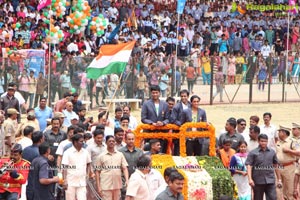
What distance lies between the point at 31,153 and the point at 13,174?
→ 1075 mm

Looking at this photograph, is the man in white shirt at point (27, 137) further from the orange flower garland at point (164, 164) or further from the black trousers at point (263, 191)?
the black trousers at point (263, 191)

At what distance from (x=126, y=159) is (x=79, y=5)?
1788 centimetres

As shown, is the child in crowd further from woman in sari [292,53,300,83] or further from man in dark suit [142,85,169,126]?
woman in sari [292,53,300,83]

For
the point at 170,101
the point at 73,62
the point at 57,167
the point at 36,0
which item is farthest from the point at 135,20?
the point at 57,167

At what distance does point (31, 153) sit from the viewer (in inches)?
675

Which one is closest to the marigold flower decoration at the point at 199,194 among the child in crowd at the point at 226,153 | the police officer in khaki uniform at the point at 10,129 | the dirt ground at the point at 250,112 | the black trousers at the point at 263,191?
the black trousers at the point at 263,191

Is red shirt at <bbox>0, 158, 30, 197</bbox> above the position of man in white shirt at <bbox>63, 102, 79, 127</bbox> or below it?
below

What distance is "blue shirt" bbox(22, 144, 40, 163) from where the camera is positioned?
17.1 metres

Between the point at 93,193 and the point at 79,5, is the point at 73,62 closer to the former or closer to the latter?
the point at 79,5

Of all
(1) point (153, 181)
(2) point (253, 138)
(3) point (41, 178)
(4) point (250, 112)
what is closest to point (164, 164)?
(1) point (153, 181)

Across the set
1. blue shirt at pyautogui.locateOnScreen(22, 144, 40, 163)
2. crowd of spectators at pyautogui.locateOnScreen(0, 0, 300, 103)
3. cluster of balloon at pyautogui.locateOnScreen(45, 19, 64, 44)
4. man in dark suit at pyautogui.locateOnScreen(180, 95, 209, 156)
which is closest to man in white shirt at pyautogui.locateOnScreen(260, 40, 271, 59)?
crowd of spectators at pyautogui.locateOnScreen(0, 0, 300, 103)

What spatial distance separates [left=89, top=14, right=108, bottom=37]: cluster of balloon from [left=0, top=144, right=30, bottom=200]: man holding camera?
20398 millimetres

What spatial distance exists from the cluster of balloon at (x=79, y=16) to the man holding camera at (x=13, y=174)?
1892cm

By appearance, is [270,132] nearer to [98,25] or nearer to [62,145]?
[62,145]
